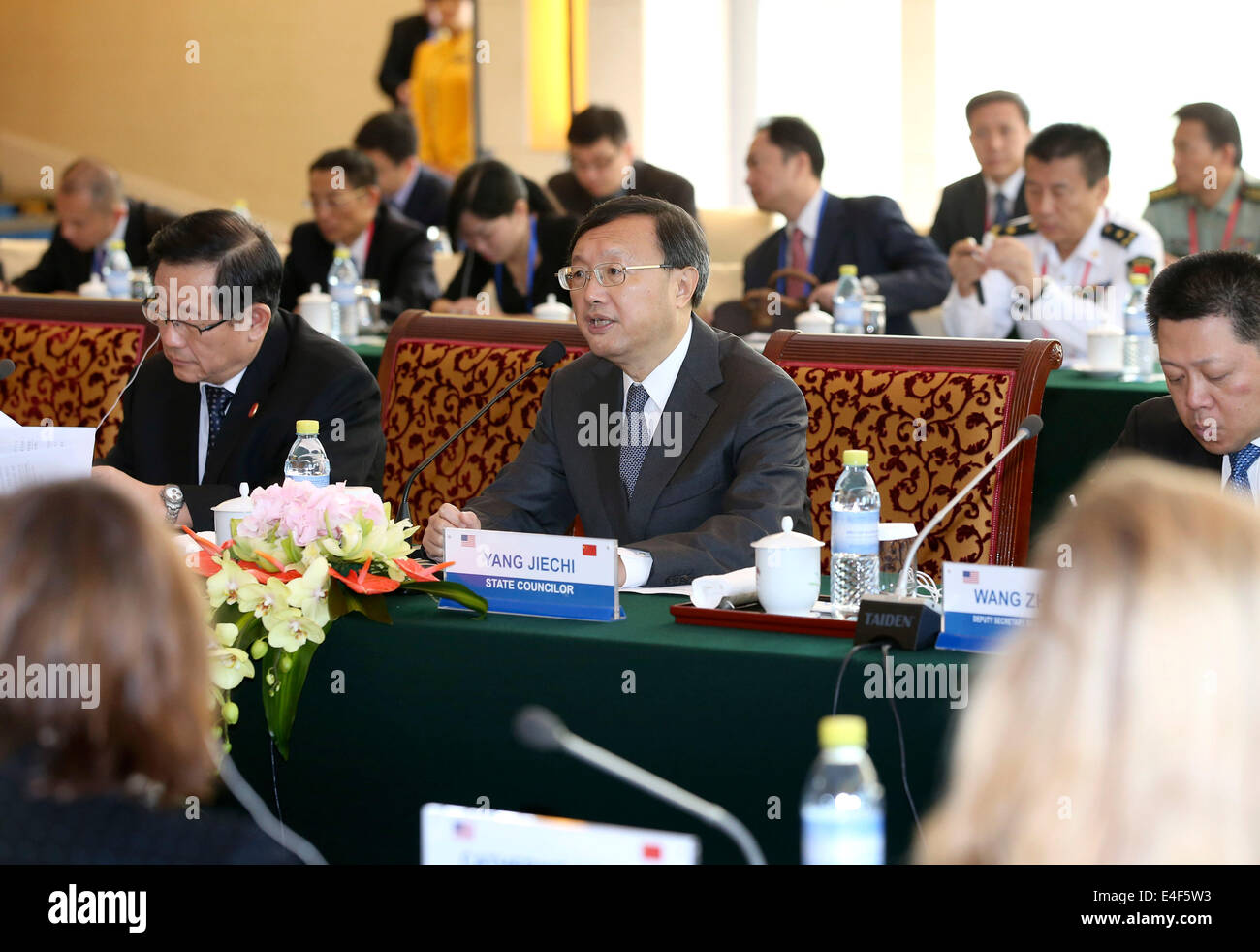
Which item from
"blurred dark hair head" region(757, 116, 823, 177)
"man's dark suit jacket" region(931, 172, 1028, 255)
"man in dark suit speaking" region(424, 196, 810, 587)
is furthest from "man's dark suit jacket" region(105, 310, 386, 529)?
"man's dark suit jacket" region(931, 172, 1028, 255)

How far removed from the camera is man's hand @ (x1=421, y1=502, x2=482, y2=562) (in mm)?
2186

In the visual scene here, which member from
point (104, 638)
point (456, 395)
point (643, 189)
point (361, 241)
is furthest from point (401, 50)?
point (104, 638)

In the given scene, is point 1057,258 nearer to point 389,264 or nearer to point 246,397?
point 389,264

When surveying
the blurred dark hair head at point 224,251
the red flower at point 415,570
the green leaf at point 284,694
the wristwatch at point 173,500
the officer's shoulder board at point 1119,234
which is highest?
the officer's shoulder board at point 1119,234

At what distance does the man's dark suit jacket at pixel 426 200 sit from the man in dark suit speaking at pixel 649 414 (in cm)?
402

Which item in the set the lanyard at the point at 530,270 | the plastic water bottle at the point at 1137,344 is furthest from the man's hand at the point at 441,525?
the lanyard at the point at 530,270

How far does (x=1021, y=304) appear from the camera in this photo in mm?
4109

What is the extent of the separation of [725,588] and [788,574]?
3.5 inches

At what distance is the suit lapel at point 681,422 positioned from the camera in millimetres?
2447

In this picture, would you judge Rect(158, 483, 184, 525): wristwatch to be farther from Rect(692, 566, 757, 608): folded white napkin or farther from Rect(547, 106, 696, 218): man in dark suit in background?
Rect(547, 106, 696, 218): man in dark suit in background

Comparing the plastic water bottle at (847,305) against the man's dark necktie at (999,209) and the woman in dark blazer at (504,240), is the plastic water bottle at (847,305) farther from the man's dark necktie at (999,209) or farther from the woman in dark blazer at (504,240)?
the man's dark necktie at (999,209)

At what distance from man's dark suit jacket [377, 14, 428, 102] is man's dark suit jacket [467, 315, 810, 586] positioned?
5.90m
